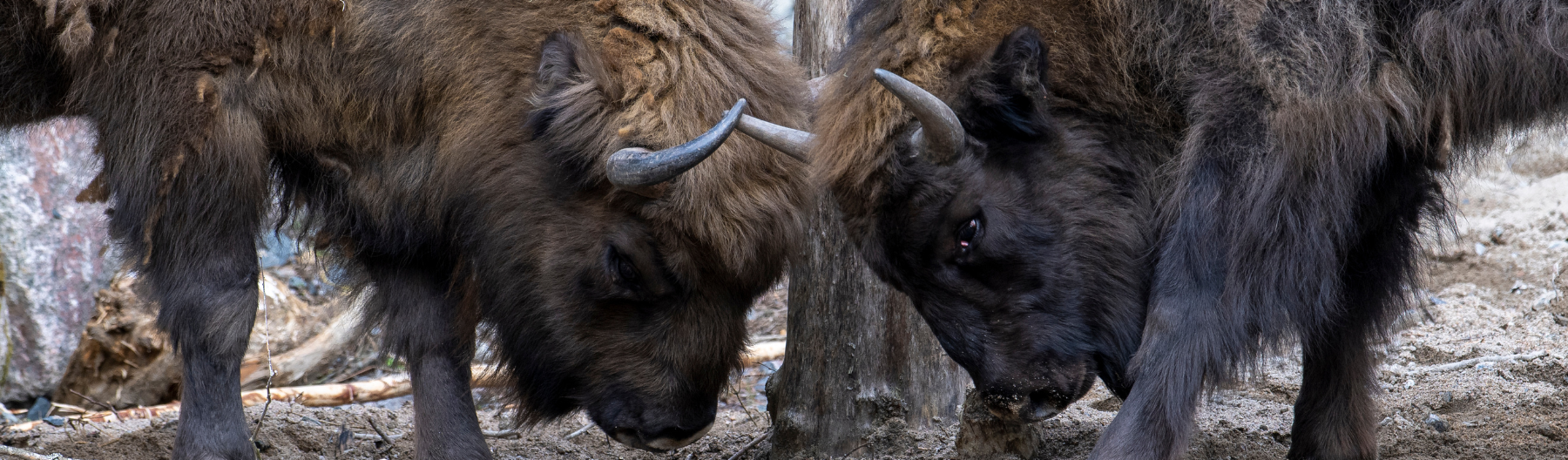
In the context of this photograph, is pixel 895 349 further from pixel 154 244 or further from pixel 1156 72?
pixel 154 244

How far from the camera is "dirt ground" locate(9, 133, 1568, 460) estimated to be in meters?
3.78

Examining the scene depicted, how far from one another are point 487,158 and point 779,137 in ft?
3.25

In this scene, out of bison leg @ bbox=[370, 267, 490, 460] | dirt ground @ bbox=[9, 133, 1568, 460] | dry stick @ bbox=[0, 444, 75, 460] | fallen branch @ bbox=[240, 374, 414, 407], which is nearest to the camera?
dry stick @ bbox=[0, 444, 75, 460]

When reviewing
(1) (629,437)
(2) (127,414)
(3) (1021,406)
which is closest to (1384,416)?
(3) (1021,406)

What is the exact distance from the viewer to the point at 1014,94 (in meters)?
3.08

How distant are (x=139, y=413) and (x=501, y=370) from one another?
2.22 meters

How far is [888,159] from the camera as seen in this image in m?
3.11

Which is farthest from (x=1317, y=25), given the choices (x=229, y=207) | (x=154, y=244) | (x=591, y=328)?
(x=154, y=244)

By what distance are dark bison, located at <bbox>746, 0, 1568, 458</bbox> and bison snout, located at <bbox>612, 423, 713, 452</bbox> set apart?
2.60ft

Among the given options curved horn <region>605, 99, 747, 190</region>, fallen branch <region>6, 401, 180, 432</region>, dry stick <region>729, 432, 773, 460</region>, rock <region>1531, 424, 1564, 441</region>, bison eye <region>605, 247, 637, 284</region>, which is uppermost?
curved horn <region>605, 99, 747, 190</region>

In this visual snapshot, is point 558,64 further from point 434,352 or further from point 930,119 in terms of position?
point 434,352

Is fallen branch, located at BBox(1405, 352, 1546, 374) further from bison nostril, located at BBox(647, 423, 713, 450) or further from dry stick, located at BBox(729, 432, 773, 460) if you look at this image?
bison nostril, located at BBox(647, 423, 713, 450)

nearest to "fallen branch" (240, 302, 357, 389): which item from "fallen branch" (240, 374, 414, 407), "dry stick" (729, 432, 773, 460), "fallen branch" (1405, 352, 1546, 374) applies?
"fallen branch" (240, 374, 414, 407)

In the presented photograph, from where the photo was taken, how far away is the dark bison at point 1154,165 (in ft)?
9.04
